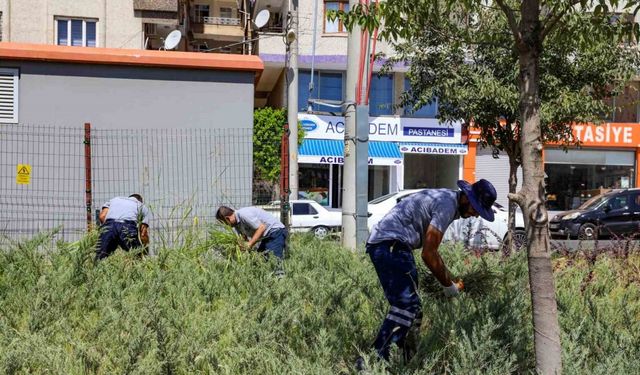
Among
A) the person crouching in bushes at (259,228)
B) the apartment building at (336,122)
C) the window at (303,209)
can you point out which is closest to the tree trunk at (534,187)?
the person crouching in bushes at (259,228)

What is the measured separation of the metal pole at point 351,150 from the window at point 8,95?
4.65m

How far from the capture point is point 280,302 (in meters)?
5.08

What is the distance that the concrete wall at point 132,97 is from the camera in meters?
8.81

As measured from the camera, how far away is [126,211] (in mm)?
7652

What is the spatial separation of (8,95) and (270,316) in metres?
6.13

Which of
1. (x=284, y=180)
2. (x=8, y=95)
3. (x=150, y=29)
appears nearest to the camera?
(x=284, y=180)

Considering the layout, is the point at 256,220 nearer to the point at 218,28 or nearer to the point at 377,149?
the point at 377,149

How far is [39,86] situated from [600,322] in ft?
25.2

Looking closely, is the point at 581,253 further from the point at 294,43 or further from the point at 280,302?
the point at 294,43

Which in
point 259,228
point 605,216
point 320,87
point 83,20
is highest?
point 83,20

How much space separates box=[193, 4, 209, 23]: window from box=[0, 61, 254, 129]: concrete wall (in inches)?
962

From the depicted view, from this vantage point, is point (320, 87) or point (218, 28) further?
point (218, 28)

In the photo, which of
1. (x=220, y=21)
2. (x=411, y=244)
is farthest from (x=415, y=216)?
(x=220, y=21)

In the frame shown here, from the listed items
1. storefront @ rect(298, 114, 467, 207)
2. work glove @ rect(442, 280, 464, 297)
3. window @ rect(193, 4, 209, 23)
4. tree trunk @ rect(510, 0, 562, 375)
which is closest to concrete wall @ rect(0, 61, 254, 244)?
work glove @ rect(442, 280, 464, 297)
